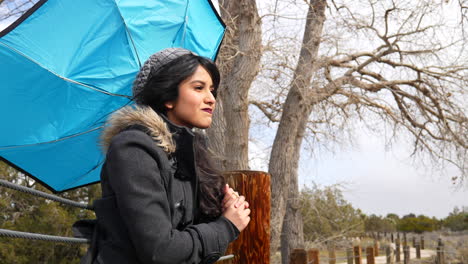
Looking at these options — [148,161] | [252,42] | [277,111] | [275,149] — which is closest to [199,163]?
[148,161]

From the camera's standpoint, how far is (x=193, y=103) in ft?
5.24

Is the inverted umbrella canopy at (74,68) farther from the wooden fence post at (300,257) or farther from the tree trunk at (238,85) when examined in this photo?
the tree trunk at (238,85)

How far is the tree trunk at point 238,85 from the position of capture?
20.1ft

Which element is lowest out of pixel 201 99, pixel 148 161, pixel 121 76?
pixel 148 161

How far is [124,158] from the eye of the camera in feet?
4.27

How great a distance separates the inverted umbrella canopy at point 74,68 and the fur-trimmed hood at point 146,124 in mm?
1036

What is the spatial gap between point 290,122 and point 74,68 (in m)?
5.77

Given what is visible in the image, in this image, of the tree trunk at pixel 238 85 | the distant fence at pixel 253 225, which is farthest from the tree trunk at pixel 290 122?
the distant fence at pixel 253 225

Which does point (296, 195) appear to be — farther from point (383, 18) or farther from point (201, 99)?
point (201, 99)

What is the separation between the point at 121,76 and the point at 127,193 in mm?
1443

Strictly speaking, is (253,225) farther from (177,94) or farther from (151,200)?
(151,200)

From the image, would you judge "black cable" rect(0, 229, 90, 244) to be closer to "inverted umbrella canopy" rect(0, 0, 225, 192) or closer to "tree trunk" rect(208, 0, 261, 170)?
"inverted umbrella canopy" rect(0, 0, 225, 192)

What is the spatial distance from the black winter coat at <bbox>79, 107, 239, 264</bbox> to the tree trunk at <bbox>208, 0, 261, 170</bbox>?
4527 mm

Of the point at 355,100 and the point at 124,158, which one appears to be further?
the point at 355,100
